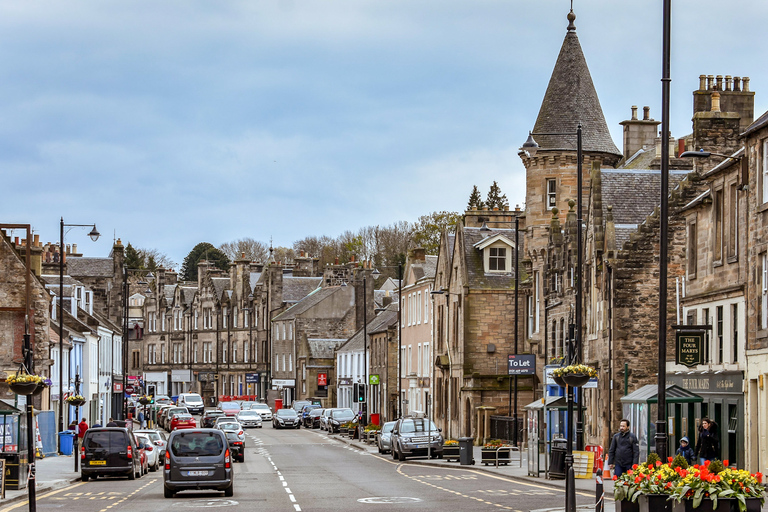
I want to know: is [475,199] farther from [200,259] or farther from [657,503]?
[657,503]

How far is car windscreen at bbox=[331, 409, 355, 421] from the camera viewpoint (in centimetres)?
7262

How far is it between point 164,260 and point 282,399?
192 ft

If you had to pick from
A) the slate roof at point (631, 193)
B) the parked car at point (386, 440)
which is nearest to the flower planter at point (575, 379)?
the slate roof at point (631, 193)

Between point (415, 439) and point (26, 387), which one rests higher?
point (26, 387)

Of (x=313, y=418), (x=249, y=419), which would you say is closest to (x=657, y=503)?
(x=249, y=419)

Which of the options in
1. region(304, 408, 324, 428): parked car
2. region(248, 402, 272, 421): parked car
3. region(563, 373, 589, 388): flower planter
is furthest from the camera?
region(248, 402, 272, 421): parked car

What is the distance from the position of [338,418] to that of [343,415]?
1.52ft

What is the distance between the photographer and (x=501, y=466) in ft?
129

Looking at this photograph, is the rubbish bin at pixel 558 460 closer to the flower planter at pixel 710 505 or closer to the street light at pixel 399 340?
the flower planter at pixel 710 505

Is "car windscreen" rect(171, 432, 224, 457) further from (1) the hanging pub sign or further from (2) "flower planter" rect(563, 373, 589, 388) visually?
(1) the hanging pub sign

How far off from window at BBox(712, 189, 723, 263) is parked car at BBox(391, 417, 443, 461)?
50.2 ft

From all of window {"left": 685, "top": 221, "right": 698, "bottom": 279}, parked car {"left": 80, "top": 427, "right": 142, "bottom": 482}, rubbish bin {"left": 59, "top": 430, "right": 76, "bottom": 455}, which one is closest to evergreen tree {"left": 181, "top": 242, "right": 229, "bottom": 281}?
rubbish bin {"left": 59, "top": 430, "right": 76, "bottom": 455}

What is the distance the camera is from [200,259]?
15225 centimetres

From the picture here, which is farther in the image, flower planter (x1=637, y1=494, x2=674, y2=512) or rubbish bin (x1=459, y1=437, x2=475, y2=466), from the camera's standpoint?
rubbish bin (x1=459, y1=437, x2=475, y2=466)
